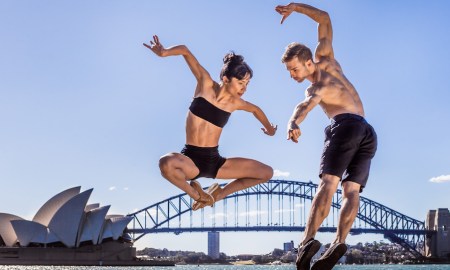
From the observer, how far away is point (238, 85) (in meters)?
4.73

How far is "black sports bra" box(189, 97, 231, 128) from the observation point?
474 cm

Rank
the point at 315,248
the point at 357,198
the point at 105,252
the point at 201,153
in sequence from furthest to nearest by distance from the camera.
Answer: the point at 105,252
the point at 201,153
the point at 357,198
the point at 315,248

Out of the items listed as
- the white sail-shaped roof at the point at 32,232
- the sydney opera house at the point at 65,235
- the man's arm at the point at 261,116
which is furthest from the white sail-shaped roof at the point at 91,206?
the man's arm at the point at 261,116

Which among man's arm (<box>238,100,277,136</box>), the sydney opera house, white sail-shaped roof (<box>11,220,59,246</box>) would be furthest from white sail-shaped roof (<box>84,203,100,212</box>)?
man's arm (<box>238,100,277,136</box>)

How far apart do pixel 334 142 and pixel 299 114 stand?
11.9 inches

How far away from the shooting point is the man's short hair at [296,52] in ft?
14.4

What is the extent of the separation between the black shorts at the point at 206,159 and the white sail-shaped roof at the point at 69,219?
57718 mm

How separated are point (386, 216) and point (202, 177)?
98.5 m

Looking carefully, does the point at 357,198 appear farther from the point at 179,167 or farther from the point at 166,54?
the point at 166,54

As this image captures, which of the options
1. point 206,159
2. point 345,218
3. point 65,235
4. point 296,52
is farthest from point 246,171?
point 65,235

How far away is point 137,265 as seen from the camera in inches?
3150

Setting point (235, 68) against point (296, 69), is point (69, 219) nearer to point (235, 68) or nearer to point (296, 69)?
point (235, 68)

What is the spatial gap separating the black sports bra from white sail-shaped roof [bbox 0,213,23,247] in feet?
220

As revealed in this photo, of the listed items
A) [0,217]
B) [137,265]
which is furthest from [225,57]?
[137,265]
